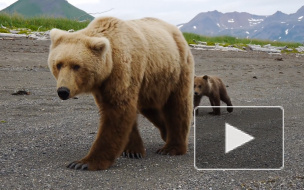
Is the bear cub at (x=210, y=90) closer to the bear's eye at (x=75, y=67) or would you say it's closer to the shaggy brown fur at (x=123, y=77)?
the shaggy brown fur at (x=123, y=77)

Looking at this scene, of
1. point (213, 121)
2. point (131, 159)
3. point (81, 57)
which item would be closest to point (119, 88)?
point (81, 57)

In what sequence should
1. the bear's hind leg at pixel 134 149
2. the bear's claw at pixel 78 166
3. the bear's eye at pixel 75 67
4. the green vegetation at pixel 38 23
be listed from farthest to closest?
the green vegetation at pixel 38 23, the bear's hind leg at pixel 134 149, the bear's claw at pixel 78 166, the bear's eye at pixel 75 67

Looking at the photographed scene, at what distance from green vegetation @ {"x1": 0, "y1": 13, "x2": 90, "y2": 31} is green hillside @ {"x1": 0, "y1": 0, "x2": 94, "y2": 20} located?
0.33m

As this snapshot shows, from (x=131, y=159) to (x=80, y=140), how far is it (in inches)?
35.4

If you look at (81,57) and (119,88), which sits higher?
(81,57)

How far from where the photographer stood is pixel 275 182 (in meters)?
3.84

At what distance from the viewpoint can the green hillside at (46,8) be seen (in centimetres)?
1856

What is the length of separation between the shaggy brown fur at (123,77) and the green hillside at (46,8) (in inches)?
288

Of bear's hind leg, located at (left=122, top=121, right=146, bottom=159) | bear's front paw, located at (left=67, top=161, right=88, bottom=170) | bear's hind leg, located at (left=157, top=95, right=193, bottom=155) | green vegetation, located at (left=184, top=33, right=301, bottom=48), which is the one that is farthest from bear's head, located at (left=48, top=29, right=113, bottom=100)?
green vegetation, located at (left=184, top=33, right=301, bottom=48)

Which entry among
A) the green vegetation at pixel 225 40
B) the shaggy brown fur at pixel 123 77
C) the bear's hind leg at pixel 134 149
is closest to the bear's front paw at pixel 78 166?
the shaggy brown fur at pixel 123 77

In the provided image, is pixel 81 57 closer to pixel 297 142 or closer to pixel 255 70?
pixel 297 142

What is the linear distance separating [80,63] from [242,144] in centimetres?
214

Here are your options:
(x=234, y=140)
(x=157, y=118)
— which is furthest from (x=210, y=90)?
(x=234, y=140)

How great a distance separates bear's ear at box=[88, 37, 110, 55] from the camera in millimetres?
4035
